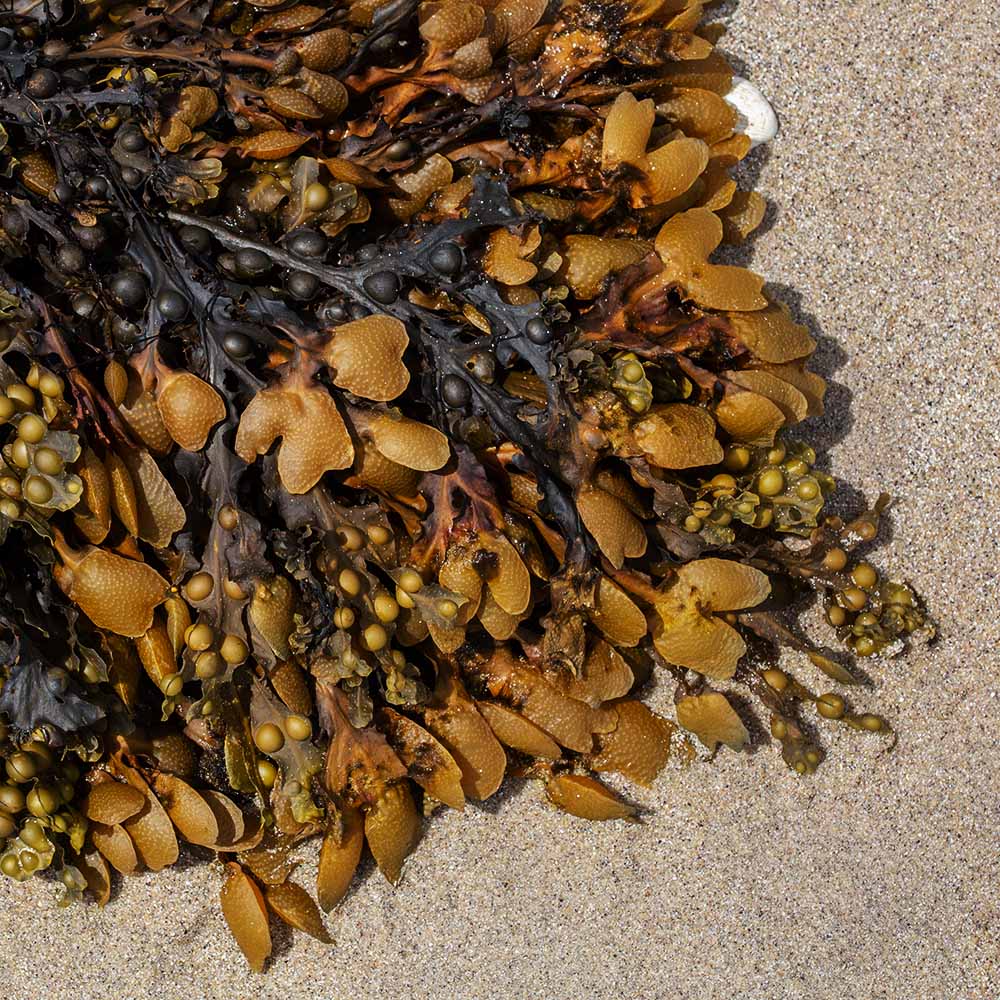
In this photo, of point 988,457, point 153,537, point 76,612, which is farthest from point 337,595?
point 988,457

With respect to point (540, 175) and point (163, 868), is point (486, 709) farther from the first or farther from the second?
point (540, 175)

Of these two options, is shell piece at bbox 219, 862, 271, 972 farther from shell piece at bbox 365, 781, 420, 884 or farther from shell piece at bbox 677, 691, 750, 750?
shell piece at bbox 677, 691, 750, 750

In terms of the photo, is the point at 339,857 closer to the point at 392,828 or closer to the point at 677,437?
the point at 392,828

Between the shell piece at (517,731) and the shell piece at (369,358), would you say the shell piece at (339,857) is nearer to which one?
the shell piece at (517,731)

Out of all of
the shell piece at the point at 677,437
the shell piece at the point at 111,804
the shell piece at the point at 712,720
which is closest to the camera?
the shell piece at the point at 677,437

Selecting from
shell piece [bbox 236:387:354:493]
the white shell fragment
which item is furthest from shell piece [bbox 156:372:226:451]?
the white shell fragment

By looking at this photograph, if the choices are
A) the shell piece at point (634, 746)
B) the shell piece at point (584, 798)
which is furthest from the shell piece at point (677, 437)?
the shell piece at point (584, 798)
